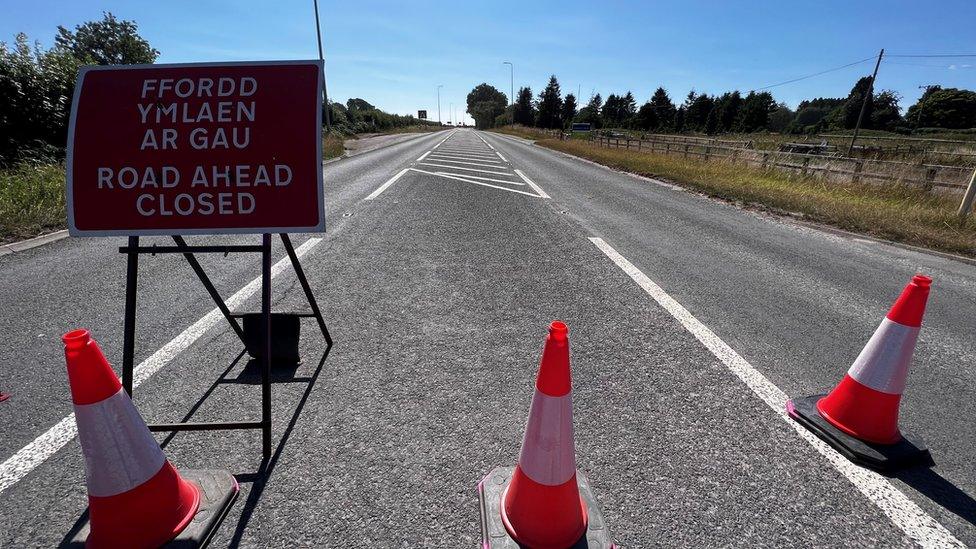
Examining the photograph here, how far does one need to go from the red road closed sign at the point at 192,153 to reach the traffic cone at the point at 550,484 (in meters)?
1.43

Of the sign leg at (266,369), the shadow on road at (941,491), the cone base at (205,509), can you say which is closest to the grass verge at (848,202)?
the shadow on road at (941,491)

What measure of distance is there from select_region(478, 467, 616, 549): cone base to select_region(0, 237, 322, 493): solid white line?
81.3 inches

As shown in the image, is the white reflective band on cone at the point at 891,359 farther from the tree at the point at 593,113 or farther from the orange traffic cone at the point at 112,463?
the tree at the point at 593,113

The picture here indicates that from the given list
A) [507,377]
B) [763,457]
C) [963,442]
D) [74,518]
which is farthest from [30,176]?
[963,442]

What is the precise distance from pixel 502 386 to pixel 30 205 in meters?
7.79

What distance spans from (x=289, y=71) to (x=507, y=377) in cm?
216

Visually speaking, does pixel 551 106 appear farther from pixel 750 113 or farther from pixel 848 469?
pixel 848 469

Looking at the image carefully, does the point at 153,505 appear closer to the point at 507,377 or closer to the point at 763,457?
the point at 507,377

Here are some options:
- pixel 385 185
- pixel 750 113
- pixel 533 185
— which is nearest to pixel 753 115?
pixel 750 113

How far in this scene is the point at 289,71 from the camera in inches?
87.6

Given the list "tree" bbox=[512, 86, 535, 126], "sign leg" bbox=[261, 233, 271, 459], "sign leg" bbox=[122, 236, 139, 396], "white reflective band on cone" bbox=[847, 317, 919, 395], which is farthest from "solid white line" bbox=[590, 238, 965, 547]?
"tree" bbox=[512, 86, 535, 126]

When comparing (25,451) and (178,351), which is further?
(178,351)

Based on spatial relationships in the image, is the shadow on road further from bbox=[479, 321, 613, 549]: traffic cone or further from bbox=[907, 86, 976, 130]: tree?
bbox=[907, 86, 976, 130]: tree

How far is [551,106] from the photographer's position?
8250cm
